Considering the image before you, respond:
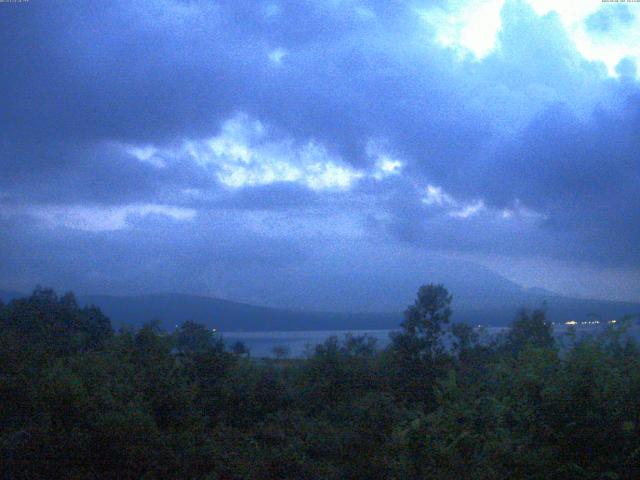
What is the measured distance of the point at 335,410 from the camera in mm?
14758

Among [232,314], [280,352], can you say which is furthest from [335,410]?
[232,314]

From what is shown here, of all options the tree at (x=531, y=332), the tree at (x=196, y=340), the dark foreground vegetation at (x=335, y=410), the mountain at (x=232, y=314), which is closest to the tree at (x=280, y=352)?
the dark foreground vegetation at (x=335, y=410)

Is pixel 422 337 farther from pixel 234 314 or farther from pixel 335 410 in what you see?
pixel 234 314

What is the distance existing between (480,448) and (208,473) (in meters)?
5.09

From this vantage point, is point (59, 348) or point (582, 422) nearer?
point (582, 422)

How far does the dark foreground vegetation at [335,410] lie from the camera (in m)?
6.20

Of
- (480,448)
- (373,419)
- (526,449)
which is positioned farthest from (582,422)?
(373,419)

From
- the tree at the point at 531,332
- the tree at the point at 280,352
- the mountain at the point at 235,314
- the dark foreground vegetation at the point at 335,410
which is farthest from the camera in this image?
the mountain at the point at 235,314

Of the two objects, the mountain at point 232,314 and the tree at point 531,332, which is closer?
the tree at point 531,332

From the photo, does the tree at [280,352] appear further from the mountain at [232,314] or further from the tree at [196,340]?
the mountain at [232,314]

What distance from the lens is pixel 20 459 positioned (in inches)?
360

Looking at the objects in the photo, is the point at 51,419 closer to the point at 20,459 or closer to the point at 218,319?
the point at 20,459

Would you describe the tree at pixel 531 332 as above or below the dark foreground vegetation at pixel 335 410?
above

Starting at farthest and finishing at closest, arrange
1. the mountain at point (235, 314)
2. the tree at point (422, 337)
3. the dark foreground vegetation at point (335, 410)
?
the mountain at point (235, 314)
the tree at point (422, 337)
the dark foreground vegetation at point (335, 410)
